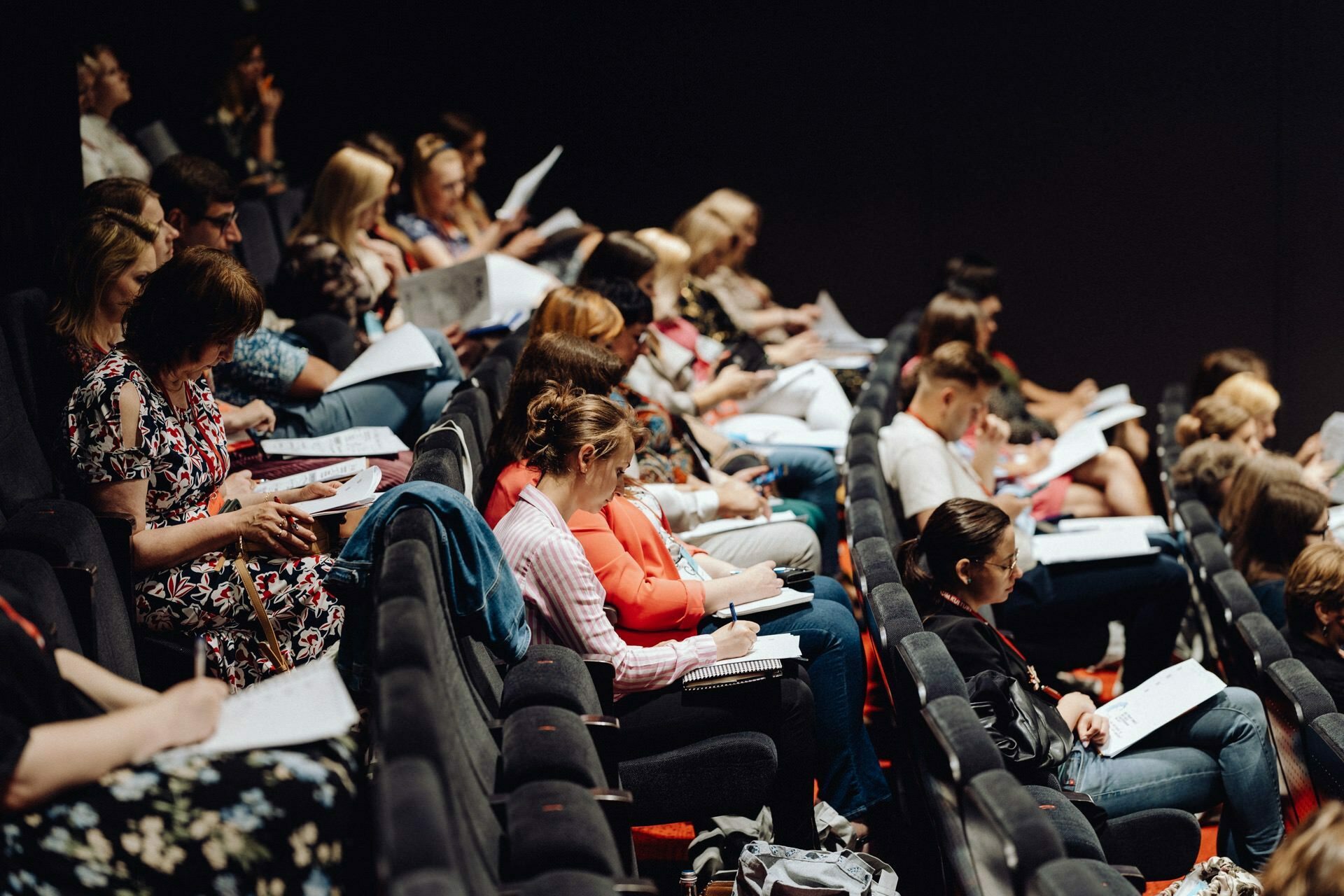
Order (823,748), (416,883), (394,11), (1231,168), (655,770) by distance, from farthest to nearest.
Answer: (1231,168), (394,11), (823,748), (655,770), (416,883)

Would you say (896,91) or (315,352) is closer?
(315,352)

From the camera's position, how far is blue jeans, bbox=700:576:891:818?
87.5 inches

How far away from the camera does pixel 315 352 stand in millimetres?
3016

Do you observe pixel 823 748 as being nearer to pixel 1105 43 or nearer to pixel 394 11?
pixel 394 11

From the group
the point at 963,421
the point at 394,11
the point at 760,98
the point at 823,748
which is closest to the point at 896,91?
the point at 760,98

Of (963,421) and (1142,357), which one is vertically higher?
(963,421)

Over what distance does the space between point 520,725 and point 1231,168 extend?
5258mm

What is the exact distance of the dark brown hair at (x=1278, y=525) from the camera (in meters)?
2.99

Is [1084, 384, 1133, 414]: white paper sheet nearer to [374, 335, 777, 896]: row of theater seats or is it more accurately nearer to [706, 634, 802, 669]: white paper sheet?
[706, 634, 802, 669]: white paper sheet

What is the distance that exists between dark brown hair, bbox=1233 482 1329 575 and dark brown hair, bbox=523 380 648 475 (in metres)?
1.74

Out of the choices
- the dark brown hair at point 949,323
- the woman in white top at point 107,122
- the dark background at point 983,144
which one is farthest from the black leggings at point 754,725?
the dark background at point 983,144

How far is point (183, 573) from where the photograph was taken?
6.44ft

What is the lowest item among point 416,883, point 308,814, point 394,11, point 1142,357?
point 1142,357

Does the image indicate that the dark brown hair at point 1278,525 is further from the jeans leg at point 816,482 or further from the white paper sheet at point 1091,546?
the jeans leg at point 816,482
